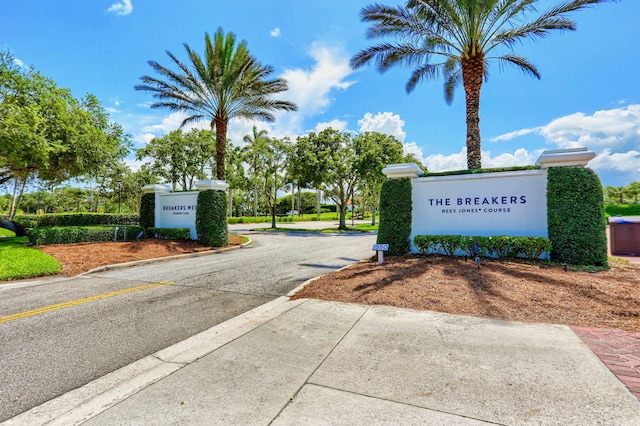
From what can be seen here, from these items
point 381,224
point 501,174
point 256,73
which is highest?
point 256,73

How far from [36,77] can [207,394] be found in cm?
1755

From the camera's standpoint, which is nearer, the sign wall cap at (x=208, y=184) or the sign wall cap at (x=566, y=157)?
the sign wall cap at (x=566, y=157)

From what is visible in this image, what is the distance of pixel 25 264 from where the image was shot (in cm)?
891

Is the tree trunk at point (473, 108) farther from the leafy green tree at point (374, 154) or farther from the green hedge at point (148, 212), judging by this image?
the green hedge at point (148, 212)

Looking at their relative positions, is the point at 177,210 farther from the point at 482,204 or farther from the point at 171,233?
the point at 482,204

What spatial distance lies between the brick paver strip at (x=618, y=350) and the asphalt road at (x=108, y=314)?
4.95 m

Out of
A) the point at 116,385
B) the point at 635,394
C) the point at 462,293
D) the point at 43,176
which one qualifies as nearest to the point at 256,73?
the point at 43,176

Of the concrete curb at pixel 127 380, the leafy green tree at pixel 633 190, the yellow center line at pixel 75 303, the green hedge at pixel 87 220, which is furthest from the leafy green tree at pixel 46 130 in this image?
the leafy green tree at pixel 633 190

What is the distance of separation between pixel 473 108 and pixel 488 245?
5.38 metres

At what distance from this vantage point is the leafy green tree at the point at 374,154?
26.1 metres

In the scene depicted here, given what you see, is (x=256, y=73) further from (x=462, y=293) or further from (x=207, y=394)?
(x=207, y=394)

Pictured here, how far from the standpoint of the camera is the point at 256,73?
17.8 meters

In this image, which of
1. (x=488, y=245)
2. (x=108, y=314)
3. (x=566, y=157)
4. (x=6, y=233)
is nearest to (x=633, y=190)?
(x=566, y=157)

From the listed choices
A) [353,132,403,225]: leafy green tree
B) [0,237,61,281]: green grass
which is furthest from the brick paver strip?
[353,132,403,225]: leafy green tree
